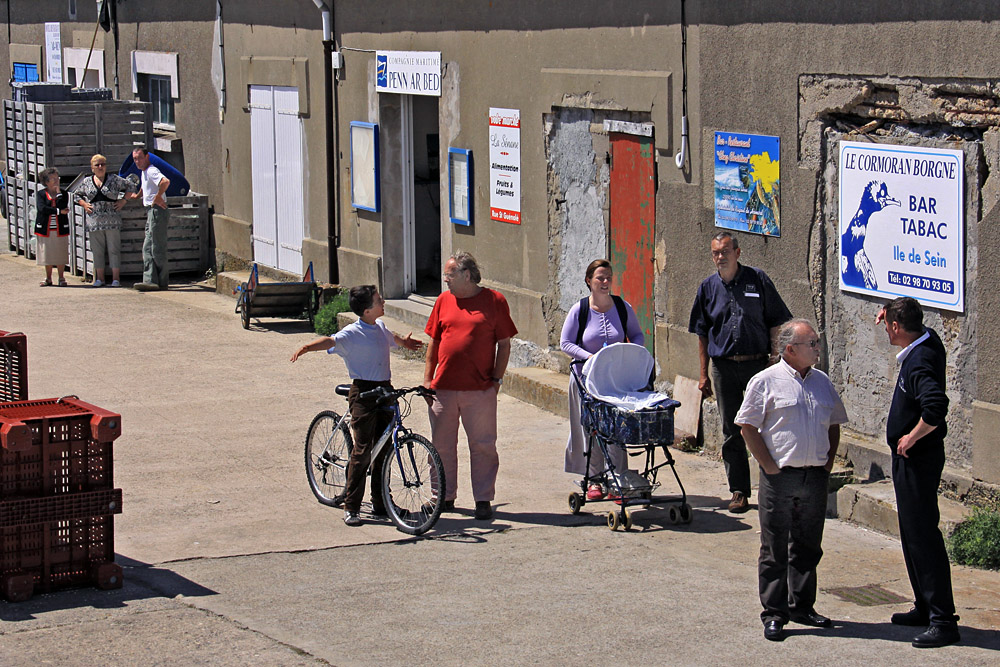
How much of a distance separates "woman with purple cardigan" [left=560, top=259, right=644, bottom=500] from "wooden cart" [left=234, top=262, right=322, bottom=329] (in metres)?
6.85

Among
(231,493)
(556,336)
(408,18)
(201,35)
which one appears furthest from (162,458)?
(201,35)

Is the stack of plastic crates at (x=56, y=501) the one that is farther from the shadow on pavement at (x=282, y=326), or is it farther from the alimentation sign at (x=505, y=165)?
the shadow on pavement at (x=282, y=326)

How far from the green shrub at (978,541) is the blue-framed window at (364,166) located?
28.4 ft

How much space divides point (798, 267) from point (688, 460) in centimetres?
169

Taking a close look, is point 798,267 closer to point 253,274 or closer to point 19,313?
point 253,274

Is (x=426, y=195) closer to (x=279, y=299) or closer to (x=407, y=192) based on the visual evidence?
(x=407, y=192)

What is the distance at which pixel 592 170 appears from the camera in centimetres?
1190

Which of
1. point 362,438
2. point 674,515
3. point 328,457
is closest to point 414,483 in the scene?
point 362,438

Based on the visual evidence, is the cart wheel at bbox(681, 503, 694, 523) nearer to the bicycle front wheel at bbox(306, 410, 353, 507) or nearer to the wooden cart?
the bicycle front wheel at bbox(306, 410, 353, 507)

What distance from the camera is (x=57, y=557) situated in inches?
289

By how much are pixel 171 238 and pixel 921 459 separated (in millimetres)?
14111

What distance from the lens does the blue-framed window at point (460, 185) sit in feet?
45.1

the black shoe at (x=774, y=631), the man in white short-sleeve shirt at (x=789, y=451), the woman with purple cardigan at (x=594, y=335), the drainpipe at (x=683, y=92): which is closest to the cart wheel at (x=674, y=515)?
the woman with purple cardigan at (x=594, y=335)

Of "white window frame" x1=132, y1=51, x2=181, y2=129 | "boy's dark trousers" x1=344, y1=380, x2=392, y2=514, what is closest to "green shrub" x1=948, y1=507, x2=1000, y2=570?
"boy's dark trousers" x1=344, y1=380, x2=392, y2=514
